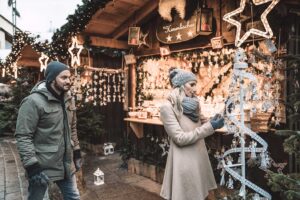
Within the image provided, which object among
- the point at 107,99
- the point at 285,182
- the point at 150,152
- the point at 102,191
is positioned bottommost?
the point at 102,191

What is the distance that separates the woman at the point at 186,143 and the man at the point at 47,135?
129 cm

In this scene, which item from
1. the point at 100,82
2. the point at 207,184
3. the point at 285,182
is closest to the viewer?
the point at 285,182

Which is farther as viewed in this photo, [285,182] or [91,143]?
[91,143]

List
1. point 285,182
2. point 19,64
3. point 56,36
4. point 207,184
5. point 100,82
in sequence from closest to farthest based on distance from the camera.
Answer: point 285,182, point 207,184, point 56,36, point 100,82, point 19,64

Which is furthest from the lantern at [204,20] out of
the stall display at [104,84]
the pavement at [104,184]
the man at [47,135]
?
the stall display at [104,84]

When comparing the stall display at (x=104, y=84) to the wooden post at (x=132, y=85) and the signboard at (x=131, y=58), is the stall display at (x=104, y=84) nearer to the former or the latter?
the wooden post at (x=132, y=85)

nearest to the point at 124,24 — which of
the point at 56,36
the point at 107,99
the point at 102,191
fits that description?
the point at 56,36

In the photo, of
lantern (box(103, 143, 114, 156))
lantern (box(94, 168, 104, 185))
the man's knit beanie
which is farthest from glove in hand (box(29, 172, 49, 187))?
lantern (box(103, 143, 114, 156))

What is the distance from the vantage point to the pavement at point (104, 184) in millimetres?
6508

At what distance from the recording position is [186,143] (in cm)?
353

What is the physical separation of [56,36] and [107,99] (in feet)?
8.69

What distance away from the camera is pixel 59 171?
155 inches

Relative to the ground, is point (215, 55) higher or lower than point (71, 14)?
lower

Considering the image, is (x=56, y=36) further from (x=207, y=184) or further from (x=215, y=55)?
(x=207, y=184)
